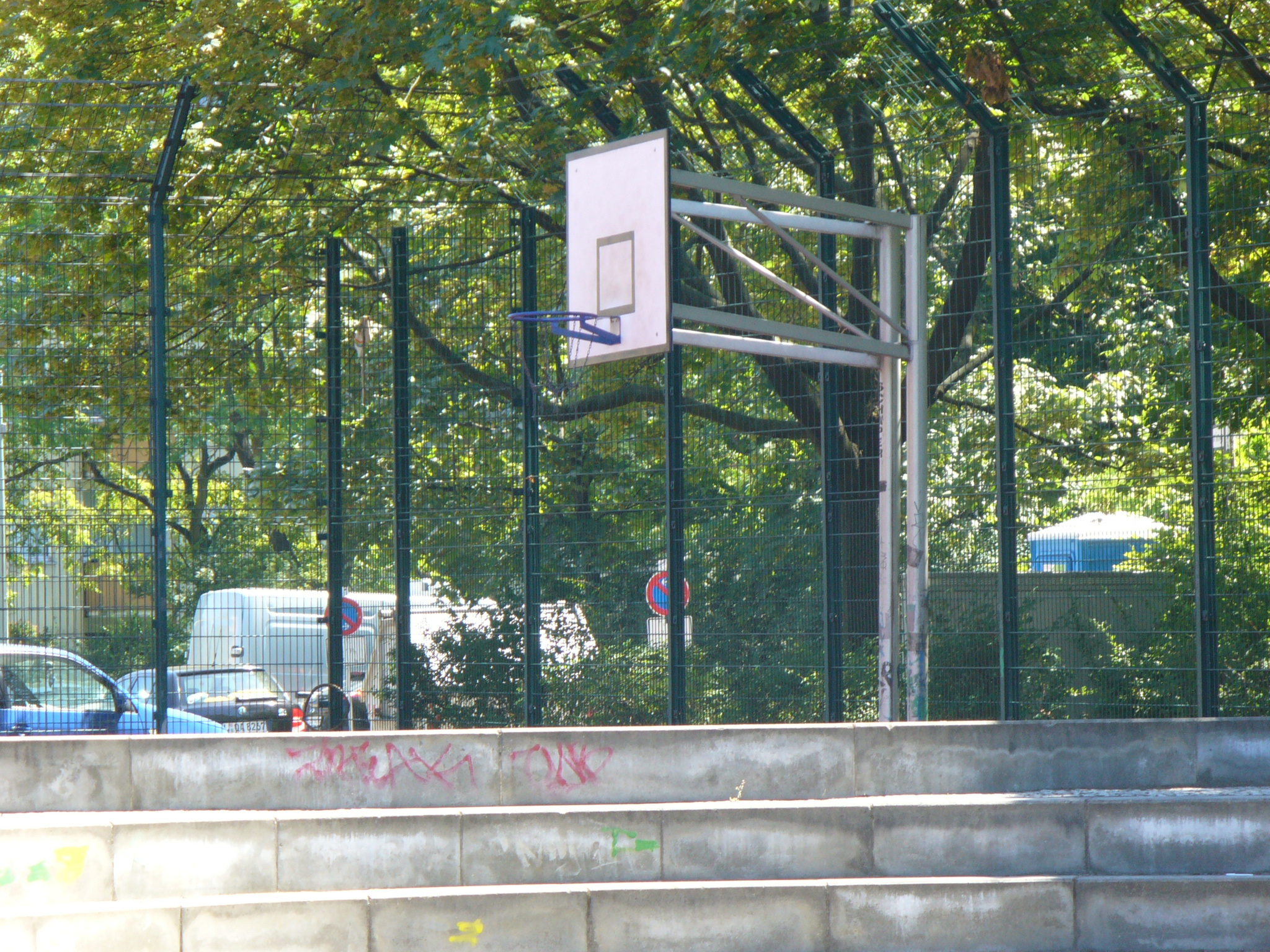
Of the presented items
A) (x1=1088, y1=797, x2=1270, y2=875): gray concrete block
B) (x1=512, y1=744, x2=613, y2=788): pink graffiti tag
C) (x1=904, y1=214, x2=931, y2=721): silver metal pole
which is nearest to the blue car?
(x1=512, y1=744, x2=613, y2=788): pink graffiti tag

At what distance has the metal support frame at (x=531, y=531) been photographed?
1145 cm

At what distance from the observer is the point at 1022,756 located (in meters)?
8.86

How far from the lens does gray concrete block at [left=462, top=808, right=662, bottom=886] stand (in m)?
8.36

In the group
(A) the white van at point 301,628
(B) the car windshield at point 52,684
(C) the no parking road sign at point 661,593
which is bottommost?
(B) the car windshield at point 52,684

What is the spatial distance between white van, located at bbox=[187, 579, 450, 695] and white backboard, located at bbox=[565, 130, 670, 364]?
308 centimetres

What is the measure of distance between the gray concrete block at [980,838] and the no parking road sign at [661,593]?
295 centimetres

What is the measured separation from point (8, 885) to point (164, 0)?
10346mm

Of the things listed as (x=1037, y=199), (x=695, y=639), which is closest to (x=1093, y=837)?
(x=695, y=639)

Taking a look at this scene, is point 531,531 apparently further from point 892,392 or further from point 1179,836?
point 1179,836

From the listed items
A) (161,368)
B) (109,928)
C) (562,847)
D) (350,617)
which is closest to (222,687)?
(350,617)

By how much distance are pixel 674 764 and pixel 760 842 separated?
840mm

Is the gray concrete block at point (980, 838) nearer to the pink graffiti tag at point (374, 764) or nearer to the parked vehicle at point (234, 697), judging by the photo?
the pink graffiti tag at point (374, 764)

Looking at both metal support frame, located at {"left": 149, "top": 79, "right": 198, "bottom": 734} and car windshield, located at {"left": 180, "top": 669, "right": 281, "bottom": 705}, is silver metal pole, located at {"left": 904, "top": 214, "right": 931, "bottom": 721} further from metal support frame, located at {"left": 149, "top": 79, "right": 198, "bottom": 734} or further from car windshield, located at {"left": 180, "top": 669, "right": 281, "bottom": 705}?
car windshield, located at {"left": 180, "top": 669, "right": 281, "bottom": 705}

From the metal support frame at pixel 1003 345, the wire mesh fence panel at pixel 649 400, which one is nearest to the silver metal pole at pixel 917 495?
the wire mesh fence panel at pixel 649 400
